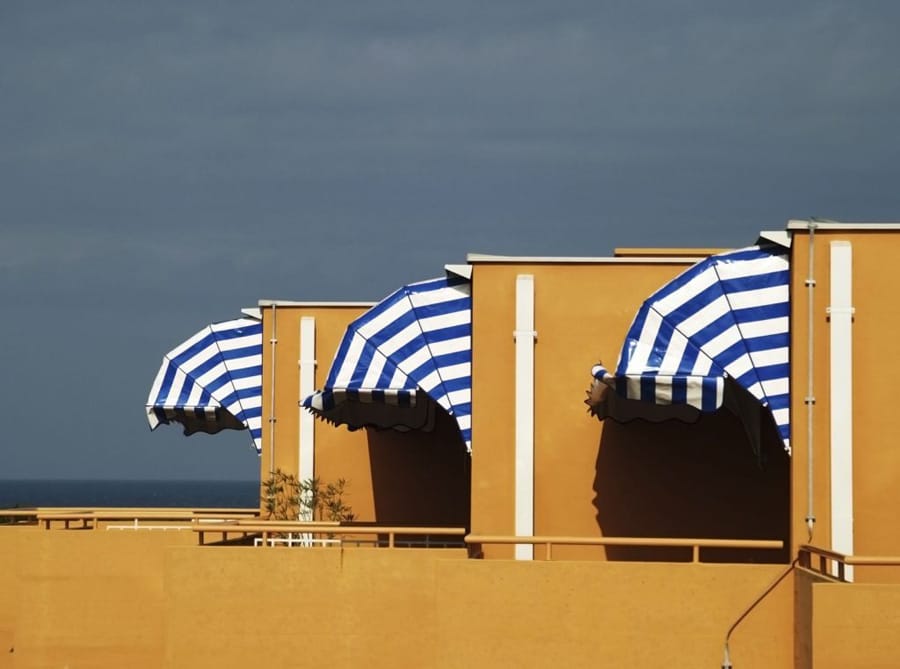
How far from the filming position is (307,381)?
30859mm

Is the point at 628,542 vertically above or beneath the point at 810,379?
beneath

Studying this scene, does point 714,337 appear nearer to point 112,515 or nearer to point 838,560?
point 838,560

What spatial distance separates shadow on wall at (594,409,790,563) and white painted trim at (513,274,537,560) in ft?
3.07

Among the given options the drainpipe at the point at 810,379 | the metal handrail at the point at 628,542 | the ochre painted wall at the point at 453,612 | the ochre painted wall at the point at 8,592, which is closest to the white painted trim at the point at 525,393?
the metal handrail at the point at 628,542

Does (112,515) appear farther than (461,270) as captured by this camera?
Yes

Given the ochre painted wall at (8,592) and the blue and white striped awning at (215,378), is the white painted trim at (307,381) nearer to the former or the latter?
the blue and white striped awning at (215,378)

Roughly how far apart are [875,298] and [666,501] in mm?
4357

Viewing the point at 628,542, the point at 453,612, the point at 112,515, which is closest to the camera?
the point at 628,542

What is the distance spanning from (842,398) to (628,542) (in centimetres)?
300

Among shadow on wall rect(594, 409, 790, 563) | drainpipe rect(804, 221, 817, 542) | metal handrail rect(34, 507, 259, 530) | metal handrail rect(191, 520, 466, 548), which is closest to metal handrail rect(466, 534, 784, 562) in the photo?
drainpipe rect(804, 221, 817, 542)

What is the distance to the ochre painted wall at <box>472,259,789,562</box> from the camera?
74.4 ft

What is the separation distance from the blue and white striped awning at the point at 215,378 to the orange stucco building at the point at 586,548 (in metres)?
5.73

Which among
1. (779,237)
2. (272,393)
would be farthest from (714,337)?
(272,393)

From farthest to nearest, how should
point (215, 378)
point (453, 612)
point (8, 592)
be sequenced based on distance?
1. point (215, 378)
2. point (8, 592)
3. point (453, 612)
